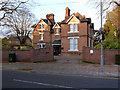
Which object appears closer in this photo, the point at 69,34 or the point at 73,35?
the point at 73,35

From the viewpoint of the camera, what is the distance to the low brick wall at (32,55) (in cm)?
1925

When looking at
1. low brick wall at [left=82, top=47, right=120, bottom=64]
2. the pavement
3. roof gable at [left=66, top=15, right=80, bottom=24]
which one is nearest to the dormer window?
roof gable at [left=66, top=15, right=80, bottom=24]

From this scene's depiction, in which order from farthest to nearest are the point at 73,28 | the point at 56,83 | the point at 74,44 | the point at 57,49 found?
1. the point at 57,49
2. the point at 73,28
3. the point at 74,44
4. the point at 56,83

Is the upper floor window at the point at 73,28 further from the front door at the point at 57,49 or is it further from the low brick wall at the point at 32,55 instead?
the low brick wall at the point at 32,55

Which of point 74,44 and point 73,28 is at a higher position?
point 73,28

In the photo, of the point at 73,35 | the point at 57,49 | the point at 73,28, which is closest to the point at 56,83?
the point at 73,35

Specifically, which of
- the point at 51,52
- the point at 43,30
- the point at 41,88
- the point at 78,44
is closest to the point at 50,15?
the point at 43,30

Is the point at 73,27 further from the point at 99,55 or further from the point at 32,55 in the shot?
the point at 32,55

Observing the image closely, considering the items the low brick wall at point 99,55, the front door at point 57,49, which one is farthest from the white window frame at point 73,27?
the low brick wall at point 99,55

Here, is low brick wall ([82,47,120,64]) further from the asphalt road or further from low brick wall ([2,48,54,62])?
the asphalt road

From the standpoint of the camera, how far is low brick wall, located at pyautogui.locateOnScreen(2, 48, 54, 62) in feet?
63.2

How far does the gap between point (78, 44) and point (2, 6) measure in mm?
16940

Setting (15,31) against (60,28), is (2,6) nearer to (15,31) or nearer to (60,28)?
(15,31)

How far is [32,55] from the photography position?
19.1 metres
